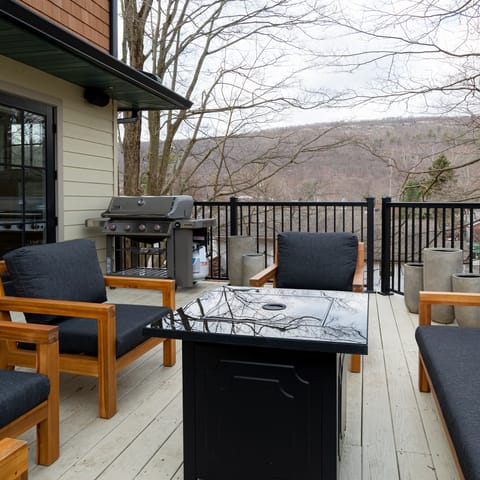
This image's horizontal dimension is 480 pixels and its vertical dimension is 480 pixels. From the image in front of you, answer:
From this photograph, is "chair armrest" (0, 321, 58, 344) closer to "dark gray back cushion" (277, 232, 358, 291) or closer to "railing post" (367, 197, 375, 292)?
"dark gray back cushion" (277, 232, 358, 291)

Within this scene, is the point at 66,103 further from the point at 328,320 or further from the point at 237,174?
the point at 237,174

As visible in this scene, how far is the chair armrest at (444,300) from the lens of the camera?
2598 mm

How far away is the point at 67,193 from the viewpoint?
510cm

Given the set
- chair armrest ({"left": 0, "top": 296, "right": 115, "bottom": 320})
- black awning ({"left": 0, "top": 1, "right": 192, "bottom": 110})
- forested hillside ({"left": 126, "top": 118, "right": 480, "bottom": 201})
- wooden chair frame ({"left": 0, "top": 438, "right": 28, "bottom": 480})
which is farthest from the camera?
forested hillside ({"left": 126, "top": 118, "right": 480, "bottom": 201})

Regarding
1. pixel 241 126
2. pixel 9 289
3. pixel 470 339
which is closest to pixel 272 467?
pixel 470 339

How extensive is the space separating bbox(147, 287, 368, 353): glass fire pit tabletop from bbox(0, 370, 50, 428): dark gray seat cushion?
0.53 m

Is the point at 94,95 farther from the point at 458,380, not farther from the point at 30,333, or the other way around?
the point at 458,380

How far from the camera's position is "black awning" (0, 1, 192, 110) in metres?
3.39

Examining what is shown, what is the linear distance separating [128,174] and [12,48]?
18.9 ft

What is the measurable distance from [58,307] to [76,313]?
0.11 m

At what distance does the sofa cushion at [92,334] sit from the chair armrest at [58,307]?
0.13m

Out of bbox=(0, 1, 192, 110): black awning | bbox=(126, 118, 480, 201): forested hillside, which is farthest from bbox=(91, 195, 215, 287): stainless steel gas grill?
bbox=(126, 118, 480, 201): forested hillside

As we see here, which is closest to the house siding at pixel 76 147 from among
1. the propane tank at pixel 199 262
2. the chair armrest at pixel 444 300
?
the propane tank at pixel 199 262

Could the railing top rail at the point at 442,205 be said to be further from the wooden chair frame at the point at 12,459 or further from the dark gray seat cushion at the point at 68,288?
the wooden chair frame at the point at 12,459
